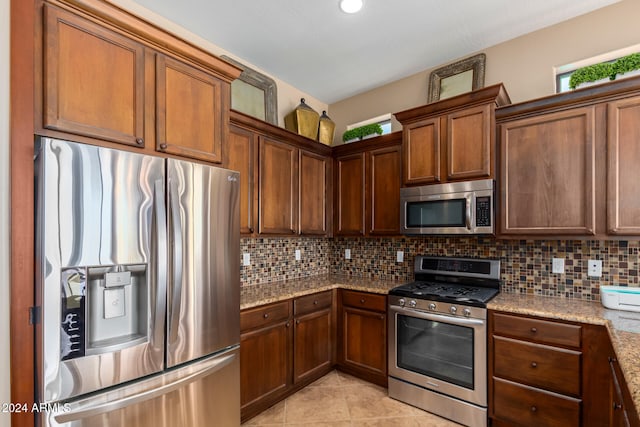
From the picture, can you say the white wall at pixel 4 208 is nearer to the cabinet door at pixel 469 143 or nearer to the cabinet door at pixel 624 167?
the cabinet door at pixel 469 143

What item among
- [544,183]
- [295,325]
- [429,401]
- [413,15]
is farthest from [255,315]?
[413,15]

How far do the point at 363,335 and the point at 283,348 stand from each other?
Result: 2.59 feet

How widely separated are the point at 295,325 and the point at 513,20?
306 centimetres

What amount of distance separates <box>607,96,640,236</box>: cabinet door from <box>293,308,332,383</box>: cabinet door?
2288mm

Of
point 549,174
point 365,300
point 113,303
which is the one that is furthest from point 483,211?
point 113,303

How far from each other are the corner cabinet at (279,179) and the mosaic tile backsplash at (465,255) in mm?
353

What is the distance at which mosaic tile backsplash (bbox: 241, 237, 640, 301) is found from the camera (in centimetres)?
223

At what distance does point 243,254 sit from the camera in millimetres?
2852

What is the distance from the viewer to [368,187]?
3.20 meters

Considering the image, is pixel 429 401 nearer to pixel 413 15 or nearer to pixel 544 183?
pixel 544 183

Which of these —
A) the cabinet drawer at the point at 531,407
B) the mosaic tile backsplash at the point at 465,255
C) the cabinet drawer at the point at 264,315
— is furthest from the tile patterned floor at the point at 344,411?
the mosaic tile backsplash at the point at 465,255

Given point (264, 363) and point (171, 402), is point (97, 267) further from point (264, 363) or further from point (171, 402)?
point (264, 363)

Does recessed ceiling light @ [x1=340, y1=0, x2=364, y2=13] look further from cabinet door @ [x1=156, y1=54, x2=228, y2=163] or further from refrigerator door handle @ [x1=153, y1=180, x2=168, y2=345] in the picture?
refrigerator door handle @ [x1=153, y1=180, x2=168, y2=345]

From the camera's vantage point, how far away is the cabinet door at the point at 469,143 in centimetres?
236
